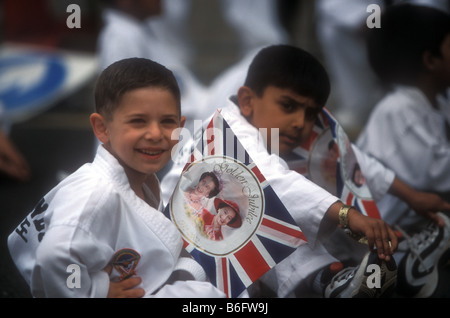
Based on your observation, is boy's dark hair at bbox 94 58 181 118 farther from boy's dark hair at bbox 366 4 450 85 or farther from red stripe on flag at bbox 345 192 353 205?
boy's dark hair at bbox 366 4 450 85

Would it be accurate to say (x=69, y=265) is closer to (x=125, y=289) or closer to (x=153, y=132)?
(x=125, y=289)

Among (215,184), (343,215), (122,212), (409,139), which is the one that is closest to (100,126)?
(122,212)

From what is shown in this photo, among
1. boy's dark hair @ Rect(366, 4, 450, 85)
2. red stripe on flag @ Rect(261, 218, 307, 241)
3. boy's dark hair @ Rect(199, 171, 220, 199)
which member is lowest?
red stripe on flag @ Rect(261, 218, 307, 241)

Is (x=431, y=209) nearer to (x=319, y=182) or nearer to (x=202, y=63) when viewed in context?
(x=319, y=182)

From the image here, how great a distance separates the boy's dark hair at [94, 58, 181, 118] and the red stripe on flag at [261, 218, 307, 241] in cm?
44

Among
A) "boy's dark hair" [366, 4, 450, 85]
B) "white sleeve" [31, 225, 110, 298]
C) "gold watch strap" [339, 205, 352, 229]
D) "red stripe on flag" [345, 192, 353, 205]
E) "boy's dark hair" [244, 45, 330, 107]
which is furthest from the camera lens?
"boy's dark hair" [366, 4, 450, 85]

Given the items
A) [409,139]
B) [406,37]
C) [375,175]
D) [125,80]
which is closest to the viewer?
[125,80]

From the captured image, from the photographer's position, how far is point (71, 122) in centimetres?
491

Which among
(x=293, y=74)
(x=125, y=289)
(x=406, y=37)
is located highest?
(x=406, y=37)

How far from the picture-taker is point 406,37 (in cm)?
261

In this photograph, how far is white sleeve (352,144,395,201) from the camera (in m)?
2.23

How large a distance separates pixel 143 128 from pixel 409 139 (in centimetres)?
159

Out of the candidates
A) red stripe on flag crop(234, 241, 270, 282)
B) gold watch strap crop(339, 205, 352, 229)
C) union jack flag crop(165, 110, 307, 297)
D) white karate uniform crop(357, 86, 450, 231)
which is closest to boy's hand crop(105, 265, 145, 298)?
union jack flag crop(165, 110, 307, 297)
